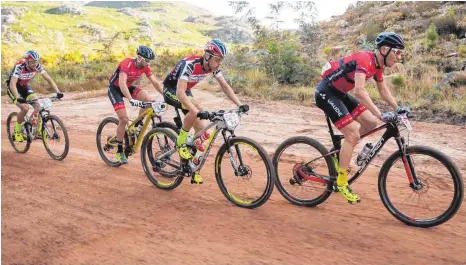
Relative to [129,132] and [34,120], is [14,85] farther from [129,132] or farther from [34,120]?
[129,132]

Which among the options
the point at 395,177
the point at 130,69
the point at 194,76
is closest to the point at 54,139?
the point at 130,69

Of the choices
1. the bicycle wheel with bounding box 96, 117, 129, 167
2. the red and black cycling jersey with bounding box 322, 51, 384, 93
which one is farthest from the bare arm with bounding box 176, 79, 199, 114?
the bicycle wheel with bounding box 96, 117, 129, 167

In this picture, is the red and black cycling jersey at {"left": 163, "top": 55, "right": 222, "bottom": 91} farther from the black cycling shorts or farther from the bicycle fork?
the bicycle fork

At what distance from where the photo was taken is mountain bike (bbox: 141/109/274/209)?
17.4 ft

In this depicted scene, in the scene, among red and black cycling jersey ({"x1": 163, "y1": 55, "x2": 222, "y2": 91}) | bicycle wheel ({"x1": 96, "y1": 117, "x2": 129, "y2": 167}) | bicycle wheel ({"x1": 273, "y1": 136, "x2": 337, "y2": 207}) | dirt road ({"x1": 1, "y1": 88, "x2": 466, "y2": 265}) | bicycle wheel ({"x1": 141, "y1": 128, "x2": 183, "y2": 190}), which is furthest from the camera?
bicycle wheel ({"x1": 96, "y1": 117, "x2": 129, "y2": 167})

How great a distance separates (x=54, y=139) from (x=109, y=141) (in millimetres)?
1471

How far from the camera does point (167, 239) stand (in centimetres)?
454

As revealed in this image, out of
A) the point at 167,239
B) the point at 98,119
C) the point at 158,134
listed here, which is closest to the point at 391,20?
the point at 98,119

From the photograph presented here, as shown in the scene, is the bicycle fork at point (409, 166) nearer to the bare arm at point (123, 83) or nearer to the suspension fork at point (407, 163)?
the suspension fork at point (407, 163)

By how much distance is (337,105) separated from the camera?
5168 mm

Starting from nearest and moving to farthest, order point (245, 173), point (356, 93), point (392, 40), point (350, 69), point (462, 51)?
point (392, 40) < point (356, 93) < point (350, 69) < point (245, 173) < point (462, 51)

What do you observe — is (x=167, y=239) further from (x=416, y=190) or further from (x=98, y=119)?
(x=98, y=119)

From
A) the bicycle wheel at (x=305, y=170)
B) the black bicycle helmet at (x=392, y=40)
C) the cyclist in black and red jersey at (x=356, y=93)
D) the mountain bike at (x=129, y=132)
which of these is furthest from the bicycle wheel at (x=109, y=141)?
the black bicycle helmet at (x=392, y=40)

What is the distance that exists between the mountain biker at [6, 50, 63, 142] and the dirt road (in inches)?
67.6
